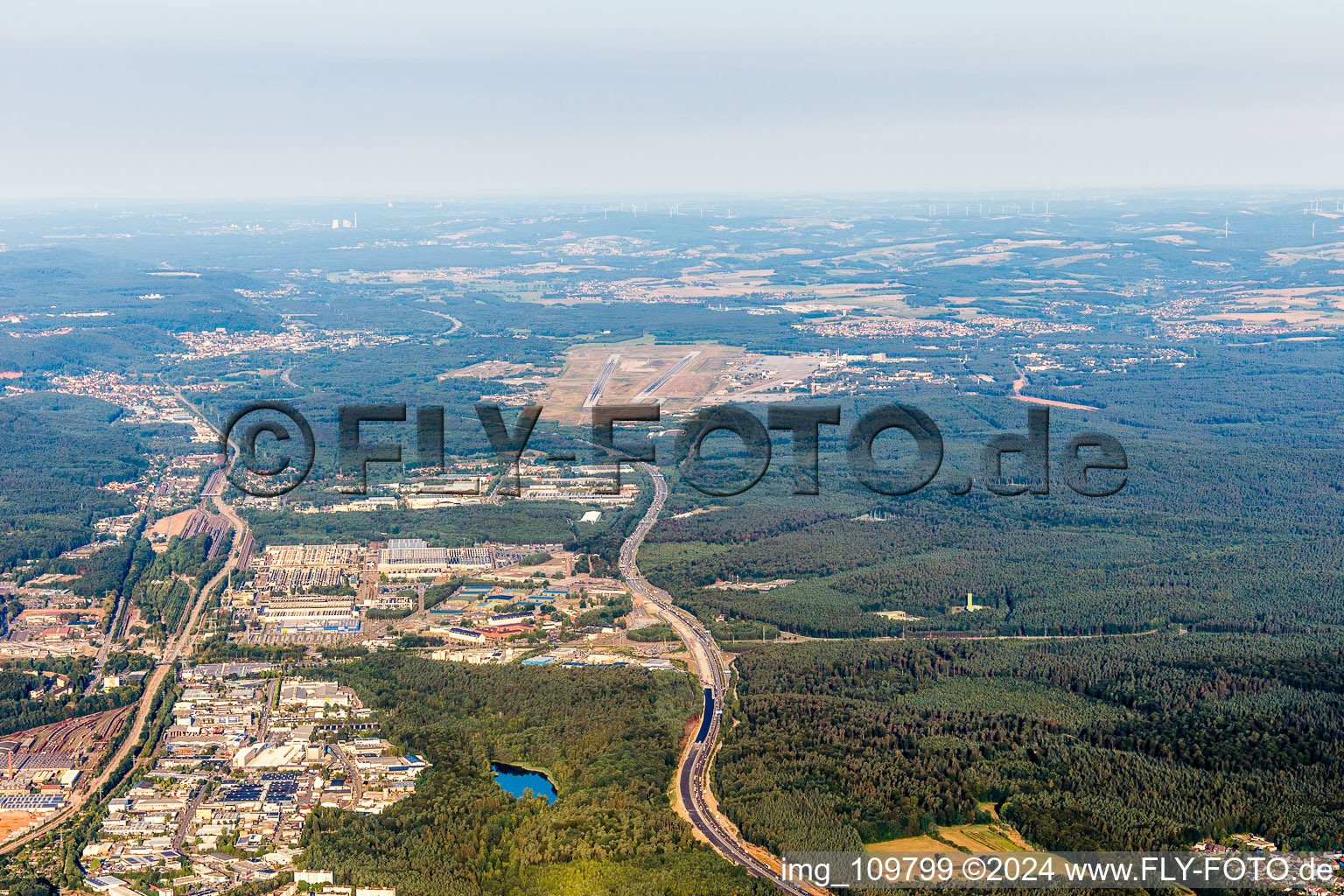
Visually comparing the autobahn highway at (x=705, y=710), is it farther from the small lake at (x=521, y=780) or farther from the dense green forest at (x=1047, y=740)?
the small lake at (x=521, y=780)

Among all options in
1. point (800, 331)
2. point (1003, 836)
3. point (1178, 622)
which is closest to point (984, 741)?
point (1003, 836)

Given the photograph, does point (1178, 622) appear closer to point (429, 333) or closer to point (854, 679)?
point (854, 679)

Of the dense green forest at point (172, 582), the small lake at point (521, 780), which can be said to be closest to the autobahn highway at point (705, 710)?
the small lake at point (521, 780)

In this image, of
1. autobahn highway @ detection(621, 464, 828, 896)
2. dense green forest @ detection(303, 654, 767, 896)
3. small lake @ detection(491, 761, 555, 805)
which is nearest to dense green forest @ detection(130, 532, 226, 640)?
dense green forest @ detection(303, 654, 767, 896)

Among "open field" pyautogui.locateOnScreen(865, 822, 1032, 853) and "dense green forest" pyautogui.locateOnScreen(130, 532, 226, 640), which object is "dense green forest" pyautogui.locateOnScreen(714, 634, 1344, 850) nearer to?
"open field" pyautogui.locateOnScreen(865, 822, 1032, 853)

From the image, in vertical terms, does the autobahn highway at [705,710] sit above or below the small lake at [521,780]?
above

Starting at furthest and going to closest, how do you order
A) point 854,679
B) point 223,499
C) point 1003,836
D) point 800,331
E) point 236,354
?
point 800,331 → point 236,354 → point 223,499 → point 854,679 → point 1003,836
